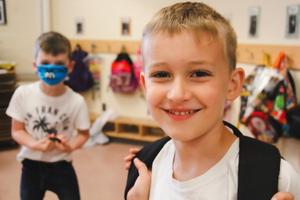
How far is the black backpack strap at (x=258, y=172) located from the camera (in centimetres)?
79

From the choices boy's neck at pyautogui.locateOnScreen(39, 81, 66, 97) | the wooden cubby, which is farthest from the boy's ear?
the wooden cubby

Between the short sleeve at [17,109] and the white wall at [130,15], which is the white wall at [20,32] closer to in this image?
the white wall at [130,15]

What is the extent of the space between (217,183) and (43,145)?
1069 millimetres

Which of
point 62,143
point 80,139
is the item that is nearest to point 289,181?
point 62,143

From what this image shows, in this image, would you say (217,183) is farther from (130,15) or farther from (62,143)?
(130,15)

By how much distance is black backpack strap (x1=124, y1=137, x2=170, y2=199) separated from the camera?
106 centimetres

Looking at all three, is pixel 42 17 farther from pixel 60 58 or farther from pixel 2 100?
pixel 60 58

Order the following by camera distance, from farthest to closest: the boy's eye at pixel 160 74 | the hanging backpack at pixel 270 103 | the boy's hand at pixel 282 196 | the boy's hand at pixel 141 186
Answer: the hanging backpack at pixel 270 103, the boy's hand at pixel 141 186, the boy's eye at pixel 160 74, the boy's hand at pixel 282 196

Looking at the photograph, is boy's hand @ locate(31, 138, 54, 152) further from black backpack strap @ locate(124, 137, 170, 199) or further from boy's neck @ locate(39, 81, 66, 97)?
black backpack strap @ locate(124, 137, 170, 199)

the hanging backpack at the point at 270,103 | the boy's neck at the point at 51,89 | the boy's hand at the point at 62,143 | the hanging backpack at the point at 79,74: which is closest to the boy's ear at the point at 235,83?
the boy's hand at the point at 62,143

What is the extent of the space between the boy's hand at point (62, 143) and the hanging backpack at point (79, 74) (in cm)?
241

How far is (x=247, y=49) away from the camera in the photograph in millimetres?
3059

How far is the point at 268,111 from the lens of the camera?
2.40 meters

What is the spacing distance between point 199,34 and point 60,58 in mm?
1178
